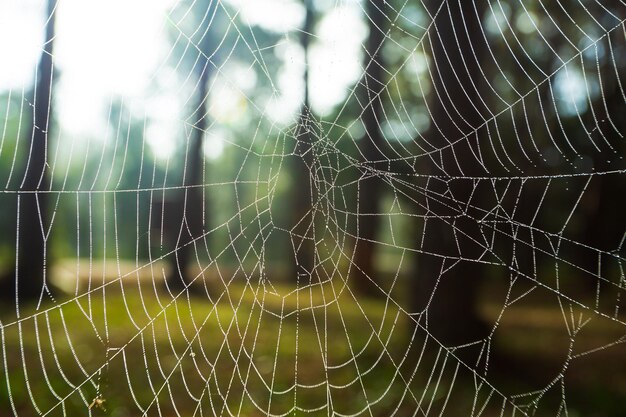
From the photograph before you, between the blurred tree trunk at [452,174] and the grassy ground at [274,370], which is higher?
the blurred tree trunk at [452,174]

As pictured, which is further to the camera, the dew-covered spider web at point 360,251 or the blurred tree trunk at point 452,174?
the blurred tree trunk at point 452,174

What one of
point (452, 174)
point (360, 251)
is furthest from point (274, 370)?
point (360, 251)

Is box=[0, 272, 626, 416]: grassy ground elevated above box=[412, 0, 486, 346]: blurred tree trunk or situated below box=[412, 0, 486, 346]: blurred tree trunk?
below

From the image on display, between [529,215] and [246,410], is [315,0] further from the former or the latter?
[246,410]

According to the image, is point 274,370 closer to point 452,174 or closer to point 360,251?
point 452,174
